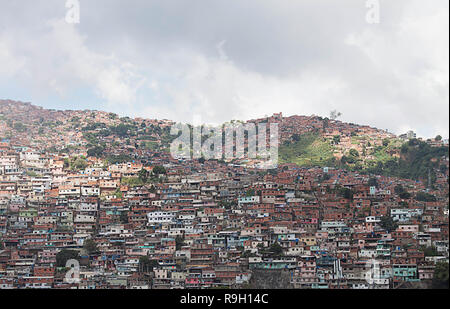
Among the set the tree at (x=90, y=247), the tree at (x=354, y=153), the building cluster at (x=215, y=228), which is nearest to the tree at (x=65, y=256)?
Result: the building cluster at (x=215, y=228)

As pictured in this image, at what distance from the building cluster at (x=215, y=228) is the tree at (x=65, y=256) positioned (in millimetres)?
39

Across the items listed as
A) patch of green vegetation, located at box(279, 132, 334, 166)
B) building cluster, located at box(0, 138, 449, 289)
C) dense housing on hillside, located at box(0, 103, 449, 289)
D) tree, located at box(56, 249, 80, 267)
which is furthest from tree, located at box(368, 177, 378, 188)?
tree, located at box(56, 249, 80, 267)

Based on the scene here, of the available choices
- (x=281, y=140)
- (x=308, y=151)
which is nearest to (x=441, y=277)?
(x=308, y=151)

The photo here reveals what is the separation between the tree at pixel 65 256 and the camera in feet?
93.5

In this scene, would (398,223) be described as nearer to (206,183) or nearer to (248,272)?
(248,272)

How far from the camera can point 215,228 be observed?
30.5 metres

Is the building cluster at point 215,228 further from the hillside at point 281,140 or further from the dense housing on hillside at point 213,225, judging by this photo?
the hillside at point 281,140

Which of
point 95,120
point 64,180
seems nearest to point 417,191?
point 64,180

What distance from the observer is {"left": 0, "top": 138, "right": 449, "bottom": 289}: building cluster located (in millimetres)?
27219

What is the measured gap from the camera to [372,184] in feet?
114

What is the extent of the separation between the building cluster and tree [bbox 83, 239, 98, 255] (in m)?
0.06

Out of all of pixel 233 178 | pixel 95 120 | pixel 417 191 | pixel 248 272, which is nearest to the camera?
pixel 248 272

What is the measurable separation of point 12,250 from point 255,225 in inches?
381
